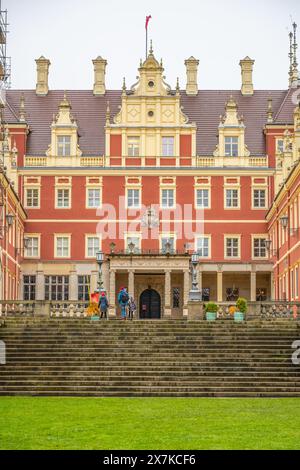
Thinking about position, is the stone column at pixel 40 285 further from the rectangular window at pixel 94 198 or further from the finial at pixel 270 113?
the finial at pixel 270 113

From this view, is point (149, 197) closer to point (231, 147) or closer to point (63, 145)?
point (231, 147)

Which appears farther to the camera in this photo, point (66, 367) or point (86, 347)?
point (86, 347)

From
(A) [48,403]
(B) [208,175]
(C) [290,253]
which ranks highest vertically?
(B) [208,175]

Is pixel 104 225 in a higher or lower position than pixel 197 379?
higher

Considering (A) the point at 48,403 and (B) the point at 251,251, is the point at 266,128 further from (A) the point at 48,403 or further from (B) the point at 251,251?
(A) the point at 48,403

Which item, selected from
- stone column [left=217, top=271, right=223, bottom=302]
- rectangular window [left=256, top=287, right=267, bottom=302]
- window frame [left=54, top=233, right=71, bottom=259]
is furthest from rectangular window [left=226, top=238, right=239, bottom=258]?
window frame [left=54, top=233, right=71, bottom=259]

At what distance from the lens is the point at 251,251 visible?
184ft

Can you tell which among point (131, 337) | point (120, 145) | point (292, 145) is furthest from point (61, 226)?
point (131, 337)

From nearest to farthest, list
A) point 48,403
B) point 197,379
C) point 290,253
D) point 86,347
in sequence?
point 48,403 < point 197,379 < point 86,347 < point 290,253

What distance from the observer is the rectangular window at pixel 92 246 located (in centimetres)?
5638

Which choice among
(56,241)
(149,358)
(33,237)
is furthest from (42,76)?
(149,358)

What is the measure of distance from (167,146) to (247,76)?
9244 mm

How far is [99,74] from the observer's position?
62.0m

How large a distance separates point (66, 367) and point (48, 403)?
4.63 meters
